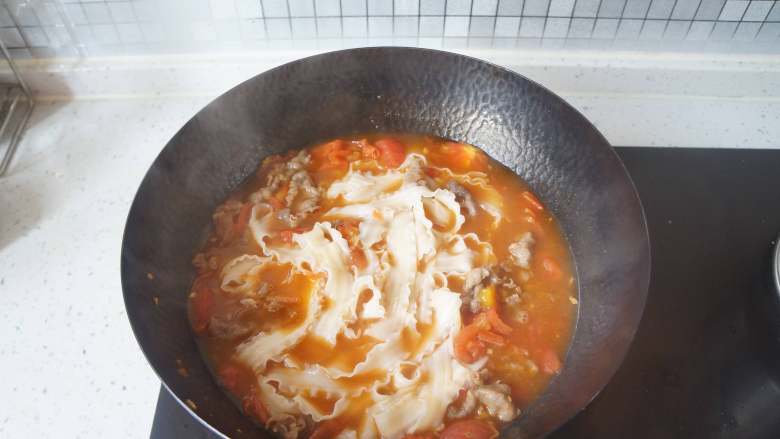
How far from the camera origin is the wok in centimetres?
168

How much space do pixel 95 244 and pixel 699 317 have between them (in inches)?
77.8

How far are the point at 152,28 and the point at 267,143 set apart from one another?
27.1 inches

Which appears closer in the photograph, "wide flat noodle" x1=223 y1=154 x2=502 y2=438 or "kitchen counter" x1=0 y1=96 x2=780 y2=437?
"wide flat noodle" x1=223 y1=154 x2=502 y2=438

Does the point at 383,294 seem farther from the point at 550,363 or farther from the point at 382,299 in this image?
the point at 550,363

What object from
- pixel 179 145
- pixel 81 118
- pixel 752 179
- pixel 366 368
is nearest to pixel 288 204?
pixel 179 145

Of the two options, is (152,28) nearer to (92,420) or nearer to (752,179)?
(92,420)

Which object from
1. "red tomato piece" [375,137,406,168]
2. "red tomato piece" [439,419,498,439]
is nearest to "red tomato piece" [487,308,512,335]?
"red tomato piece" [439,419,498,439]

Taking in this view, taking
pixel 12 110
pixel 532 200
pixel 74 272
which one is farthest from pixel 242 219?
pixel 12 110

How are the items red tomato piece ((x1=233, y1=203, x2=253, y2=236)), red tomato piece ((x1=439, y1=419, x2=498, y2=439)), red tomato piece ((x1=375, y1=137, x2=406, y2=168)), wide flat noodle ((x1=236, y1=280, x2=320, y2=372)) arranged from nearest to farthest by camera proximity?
red tomato piece ((x1=439, y1=419, x2=498, y2=439)) → wide flat noodle ((x1=236, y1=280, x2=320, y2=372)) → red tomato piece ((x1=233, y1=203, x2=253, y2=236)) → red tomato piece ((x1=375, y1=137, x2=406, y2=168))

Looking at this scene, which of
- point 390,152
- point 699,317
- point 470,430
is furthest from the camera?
point 390,152

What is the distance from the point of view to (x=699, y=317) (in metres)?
1.91

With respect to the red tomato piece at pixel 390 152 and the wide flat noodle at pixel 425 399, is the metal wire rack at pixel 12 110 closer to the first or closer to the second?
the red tomato piece at pixel 390 152

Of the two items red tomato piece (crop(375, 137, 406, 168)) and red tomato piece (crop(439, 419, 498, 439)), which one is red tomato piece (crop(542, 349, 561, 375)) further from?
red tomato piece (crop(375, 137, 406, 168))

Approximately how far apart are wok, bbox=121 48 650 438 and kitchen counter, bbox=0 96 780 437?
7.7 inches
